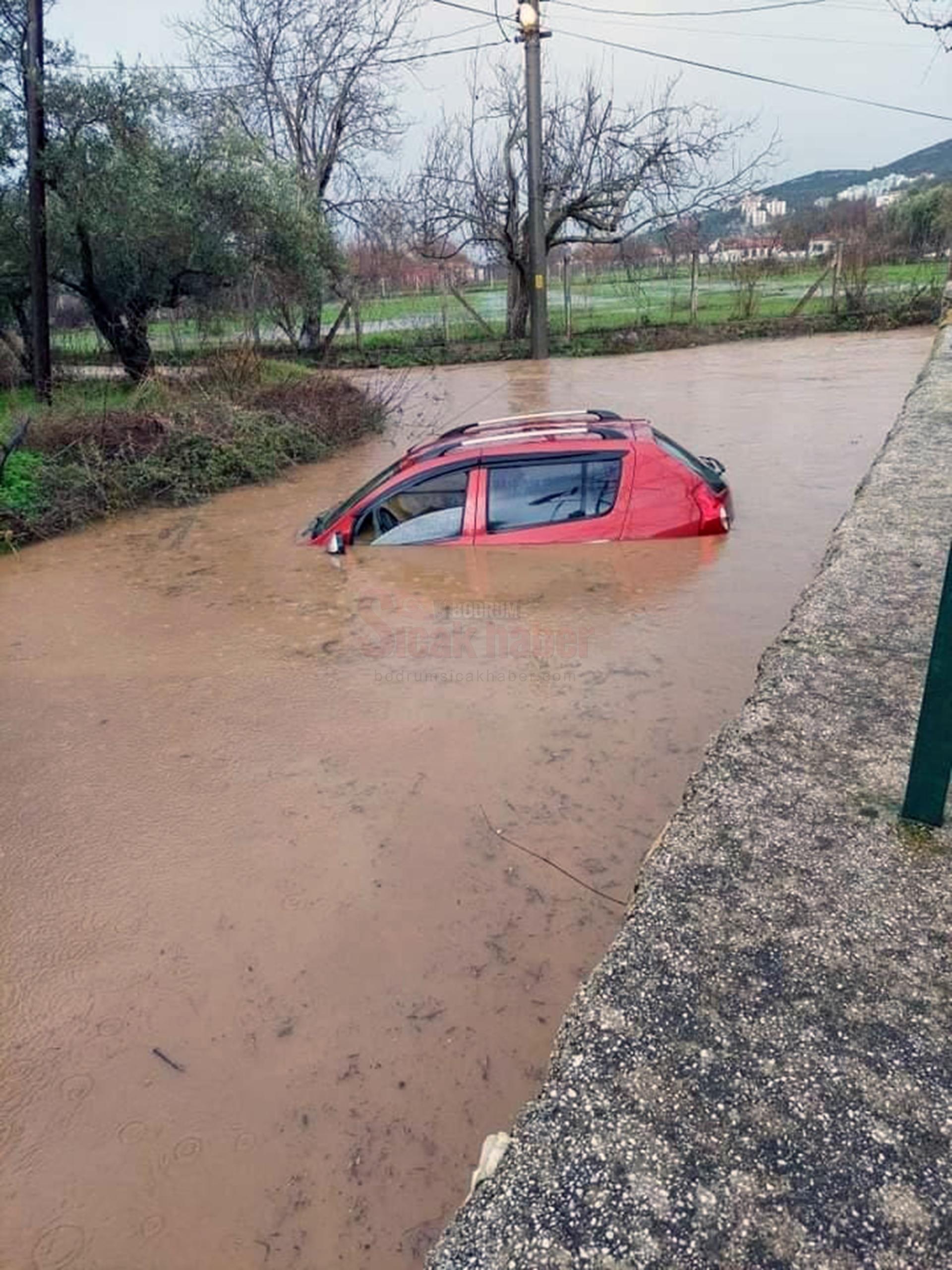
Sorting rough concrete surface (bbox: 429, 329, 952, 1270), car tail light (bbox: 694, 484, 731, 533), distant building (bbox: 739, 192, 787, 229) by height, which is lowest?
car tail light (bbox: 694, 484, 731, 533)

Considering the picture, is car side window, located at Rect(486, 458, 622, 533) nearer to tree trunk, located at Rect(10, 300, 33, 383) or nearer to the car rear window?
the car rear window

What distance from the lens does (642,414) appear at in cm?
1366

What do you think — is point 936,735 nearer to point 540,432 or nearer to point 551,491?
point 551,491

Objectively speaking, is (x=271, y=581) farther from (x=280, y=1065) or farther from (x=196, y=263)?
(x=196, y=263)

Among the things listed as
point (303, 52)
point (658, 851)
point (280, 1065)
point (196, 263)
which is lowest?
point (280, 1065)

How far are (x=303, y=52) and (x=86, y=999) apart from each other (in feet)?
91.9

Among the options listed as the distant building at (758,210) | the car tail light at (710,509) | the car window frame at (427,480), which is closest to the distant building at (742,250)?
the distant building at (758,210)

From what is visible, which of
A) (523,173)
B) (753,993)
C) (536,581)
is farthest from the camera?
(523,173)

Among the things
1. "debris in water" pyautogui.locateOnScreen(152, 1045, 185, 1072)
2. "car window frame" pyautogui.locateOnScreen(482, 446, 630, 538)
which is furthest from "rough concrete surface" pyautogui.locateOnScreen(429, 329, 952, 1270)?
"car window frame" pyautogui.locateOnScreen(482, 446, 630, 538)

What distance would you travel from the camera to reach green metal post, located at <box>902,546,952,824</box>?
197 cm

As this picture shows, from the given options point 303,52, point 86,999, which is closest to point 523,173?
point 303,52

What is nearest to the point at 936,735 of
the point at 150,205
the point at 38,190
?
the point at 150,205

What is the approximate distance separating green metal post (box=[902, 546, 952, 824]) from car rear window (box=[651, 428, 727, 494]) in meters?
4.61

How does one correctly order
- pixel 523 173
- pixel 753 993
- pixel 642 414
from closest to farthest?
pixel 753 993, pixel 642 414, pixel 523 173
